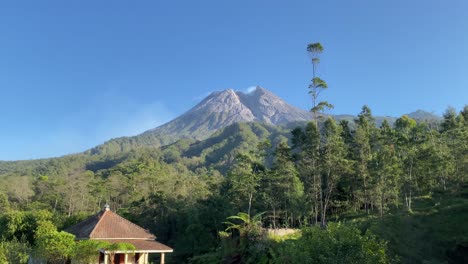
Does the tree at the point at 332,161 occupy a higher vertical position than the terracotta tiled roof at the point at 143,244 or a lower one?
higher

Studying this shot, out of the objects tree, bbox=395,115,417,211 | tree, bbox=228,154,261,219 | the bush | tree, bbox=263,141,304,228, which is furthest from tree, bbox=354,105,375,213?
the bush

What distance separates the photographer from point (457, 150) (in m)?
38.9

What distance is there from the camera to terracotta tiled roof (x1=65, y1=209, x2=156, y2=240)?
78.9ft

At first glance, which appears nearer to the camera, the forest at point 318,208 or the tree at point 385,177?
the forest at point 318,208

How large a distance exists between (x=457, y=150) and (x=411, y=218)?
1413 cm

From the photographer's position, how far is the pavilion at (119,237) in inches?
930

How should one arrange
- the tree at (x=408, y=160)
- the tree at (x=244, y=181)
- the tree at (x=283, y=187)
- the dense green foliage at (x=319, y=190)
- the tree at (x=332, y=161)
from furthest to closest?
the tree at (x=408, y=160), the tree at (x=244, y=181), the tree at (x=283, y=187), the tree at (x=332, y=161), the dense green foliage at (x=319, y=190)

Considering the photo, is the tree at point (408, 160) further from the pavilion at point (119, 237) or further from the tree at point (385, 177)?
the pavilion at point (119, 237)

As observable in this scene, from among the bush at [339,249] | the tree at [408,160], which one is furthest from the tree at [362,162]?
the bush at [339,249]

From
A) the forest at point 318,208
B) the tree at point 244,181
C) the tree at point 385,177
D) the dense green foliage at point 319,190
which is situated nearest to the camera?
the forest at point 318,208

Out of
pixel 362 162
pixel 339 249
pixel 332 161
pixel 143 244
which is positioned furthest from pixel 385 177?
pixel 339 249

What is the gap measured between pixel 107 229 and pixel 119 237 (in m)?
1.00

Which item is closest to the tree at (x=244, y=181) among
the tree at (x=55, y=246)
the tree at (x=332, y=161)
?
the tree at (x=332, y=161)

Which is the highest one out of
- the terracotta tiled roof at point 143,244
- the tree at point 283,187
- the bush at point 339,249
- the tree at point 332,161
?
the tree at point 332,161
